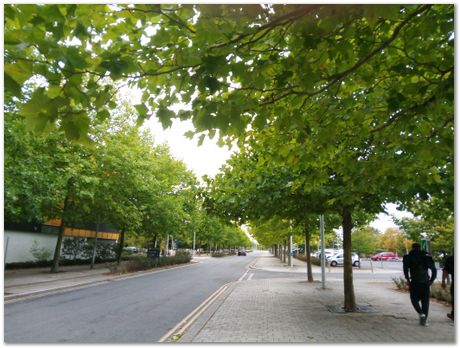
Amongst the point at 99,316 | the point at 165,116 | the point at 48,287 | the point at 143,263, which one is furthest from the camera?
the point at 143,263

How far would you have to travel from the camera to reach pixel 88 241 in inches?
1334

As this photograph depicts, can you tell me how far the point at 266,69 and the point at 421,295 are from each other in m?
6.25

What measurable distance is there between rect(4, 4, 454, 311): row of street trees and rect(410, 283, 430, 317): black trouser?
2.65 m

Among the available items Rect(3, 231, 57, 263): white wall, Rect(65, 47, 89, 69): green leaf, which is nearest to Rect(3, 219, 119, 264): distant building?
Rect(3, 231, 57, 263): white wall

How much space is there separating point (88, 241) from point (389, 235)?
57998mm

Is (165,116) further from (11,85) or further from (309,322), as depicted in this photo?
(309,322)

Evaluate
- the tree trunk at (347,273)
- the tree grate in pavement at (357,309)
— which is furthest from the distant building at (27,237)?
the tree trunk at (347,273)

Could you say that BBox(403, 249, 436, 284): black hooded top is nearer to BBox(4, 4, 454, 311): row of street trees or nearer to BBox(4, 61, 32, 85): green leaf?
BBox(4, 4, 454, 311): row of street trees

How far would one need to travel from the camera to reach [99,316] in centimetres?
995

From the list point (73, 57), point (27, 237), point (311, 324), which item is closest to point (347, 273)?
point (311, 324)

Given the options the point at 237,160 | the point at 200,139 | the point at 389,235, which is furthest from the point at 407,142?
the point at 389,235

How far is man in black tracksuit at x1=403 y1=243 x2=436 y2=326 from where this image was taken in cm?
813

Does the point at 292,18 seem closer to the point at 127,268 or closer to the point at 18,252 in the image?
the point at 127,268

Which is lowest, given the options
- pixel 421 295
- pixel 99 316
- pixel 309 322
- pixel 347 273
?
pixel 99 316
